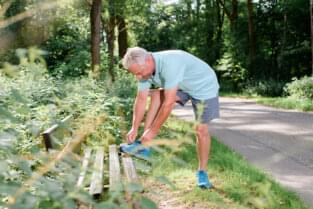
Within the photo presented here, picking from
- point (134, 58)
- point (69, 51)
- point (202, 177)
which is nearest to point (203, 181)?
point (202, 177)

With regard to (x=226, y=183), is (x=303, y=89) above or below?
above

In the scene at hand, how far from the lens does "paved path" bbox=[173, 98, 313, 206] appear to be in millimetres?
6113

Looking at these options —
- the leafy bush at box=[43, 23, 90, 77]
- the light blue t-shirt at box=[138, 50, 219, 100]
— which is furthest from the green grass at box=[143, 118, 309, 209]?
the leafy bush at box=[43, 23, 90, 77]

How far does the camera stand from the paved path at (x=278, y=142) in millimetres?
6113

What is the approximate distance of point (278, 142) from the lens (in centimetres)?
878

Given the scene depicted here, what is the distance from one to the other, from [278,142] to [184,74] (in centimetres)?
428

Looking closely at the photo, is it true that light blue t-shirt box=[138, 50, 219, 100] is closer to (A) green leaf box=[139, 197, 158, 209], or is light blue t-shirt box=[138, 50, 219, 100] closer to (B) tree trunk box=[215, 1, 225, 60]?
(A) green leaf box=[139, 197, 158, 209]

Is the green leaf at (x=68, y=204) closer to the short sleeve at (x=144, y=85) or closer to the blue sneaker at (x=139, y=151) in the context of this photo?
the blue sneaker at (x=139, y=151)

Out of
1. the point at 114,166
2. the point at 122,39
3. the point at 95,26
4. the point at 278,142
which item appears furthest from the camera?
the point at 122,39

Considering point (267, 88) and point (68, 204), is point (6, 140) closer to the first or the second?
point (68, 204)

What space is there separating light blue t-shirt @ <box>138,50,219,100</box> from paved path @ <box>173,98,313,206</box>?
5.04ft

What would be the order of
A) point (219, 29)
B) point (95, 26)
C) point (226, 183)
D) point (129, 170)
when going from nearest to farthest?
point (129, 170) → point (226, 183) → point (95, 26) → point (219, 29)

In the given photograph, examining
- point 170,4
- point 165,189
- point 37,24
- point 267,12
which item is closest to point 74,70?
point 37,24

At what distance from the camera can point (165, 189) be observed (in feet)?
17.4
